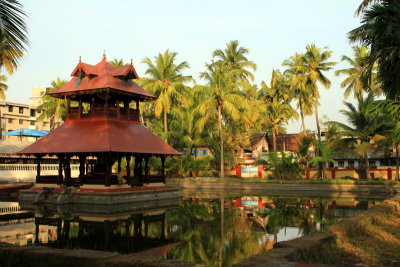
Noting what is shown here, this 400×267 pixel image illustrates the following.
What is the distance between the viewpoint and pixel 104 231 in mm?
14102

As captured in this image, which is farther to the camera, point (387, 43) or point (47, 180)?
point (47, 180)

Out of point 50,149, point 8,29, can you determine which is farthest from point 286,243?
point 50,149

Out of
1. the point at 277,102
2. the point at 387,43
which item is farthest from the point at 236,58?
the point at 387,43

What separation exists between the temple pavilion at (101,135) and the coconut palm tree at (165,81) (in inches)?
378

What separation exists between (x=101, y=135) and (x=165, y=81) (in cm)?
1635

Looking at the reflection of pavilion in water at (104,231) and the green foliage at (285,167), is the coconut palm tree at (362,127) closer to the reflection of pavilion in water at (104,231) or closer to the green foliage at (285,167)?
the green foliage at (285,167)

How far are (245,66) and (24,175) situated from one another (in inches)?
1308

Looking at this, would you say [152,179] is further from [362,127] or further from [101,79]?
[362,127]

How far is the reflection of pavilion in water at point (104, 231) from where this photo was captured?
37.8ft

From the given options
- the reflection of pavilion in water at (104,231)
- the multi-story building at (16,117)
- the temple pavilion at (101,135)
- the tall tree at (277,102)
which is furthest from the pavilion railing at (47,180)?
the multi-story building at (16,117)

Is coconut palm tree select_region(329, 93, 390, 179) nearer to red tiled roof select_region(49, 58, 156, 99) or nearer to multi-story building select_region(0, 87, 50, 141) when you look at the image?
red tiled roof select_region(49, 58, 156, 99)

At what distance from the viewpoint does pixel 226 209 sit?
2083cm

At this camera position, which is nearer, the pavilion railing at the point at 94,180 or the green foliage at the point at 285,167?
the pavilion railing at the point at 94,180

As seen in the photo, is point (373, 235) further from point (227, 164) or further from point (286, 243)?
point (227, 164)
